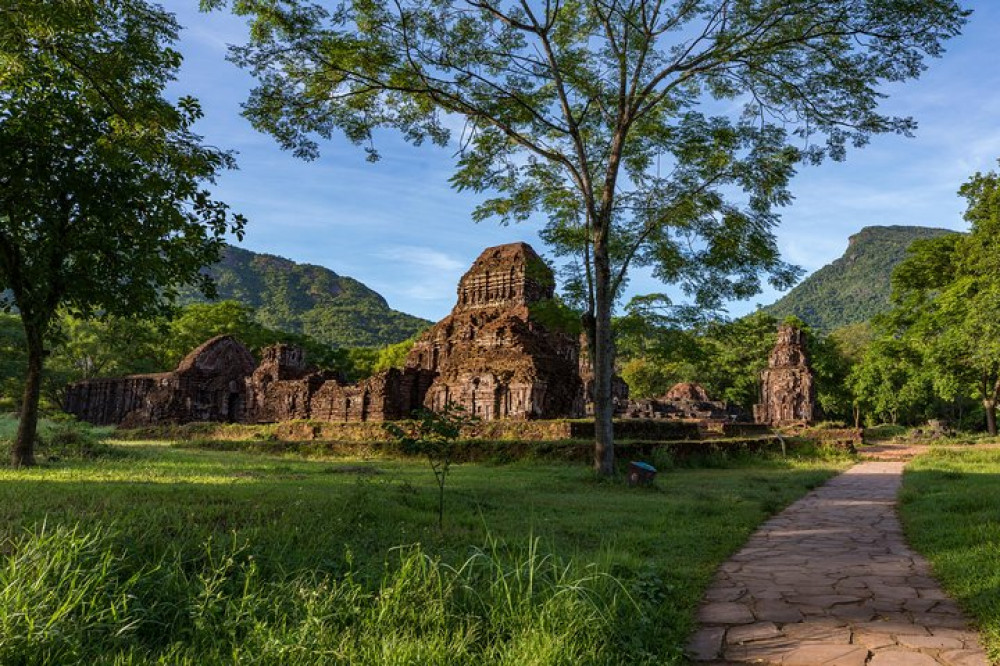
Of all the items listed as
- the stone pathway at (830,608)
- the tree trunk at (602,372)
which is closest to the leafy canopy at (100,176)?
the tree trunk at (602,372)

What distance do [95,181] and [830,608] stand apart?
36.9ft

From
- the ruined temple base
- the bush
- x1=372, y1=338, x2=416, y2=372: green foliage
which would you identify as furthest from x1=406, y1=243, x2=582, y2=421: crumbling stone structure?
x1=372, y1=338, x2=416, y2=372: green foliage

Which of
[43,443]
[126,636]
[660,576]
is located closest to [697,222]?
[660,576]

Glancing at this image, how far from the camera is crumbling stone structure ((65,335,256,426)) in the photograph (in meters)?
37.6

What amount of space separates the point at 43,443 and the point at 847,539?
16.3 m

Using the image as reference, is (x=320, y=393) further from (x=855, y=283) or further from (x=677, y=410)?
(x=855, y=283)

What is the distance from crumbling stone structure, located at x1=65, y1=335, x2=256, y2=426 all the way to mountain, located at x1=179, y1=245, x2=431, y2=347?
55.0 metres

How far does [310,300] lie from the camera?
121 meters

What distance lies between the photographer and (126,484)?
8.46m

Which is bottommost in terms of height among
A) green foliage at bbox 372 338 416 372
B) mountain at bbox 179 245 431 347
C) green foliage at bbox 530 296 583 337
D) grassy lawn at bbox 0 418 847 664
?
grassy lawn at bbox 0 418 847 664

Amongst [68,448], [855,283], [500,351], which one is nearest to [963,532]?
[68,448]

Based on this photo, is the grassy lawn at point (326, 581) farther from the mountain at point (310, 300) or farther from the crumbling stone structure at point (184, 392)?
the mountain at point (310, 300)

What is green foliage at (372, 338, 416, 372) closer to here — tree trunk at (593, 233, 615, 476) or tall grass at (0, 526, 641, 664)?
tree trunk at (593, 233, 615, 476)

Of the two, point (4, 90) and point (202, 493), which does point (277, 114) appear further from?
point (202, 493)
